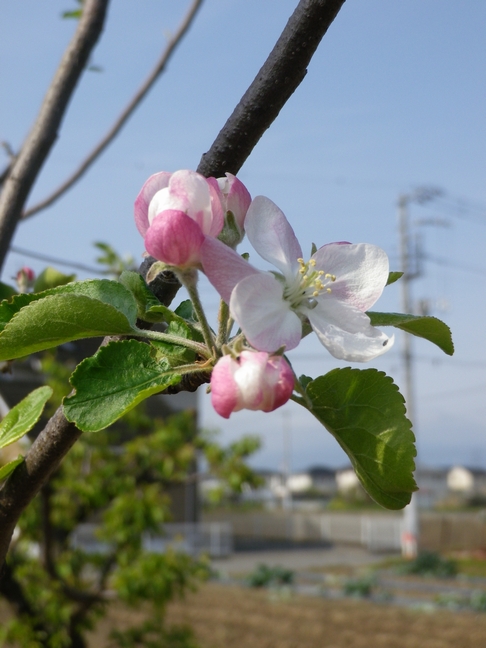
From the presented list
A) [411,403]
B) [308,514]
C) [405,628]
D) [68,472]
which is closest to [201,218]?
[68,472]

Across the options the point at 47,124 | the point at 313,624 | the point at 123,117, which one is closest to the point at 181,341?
the point at 47,124

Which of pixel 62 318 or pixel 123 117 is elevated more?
pixel 123 117

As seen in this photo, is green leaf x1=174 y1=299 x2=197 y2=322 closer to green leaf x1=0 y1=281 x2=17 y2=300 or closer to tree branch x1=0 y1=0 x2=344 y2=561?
tree branch x1=0 y1=0 x2=344 y2=561

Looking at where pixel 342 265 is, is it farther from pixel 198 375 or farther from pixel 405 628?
pixel 405 628

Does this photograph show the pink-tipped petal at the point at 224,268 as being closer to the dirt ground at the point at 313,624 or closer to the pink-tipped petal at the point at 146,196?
the pink-tipped petal at the point at 146,196

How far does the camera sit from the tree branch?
2.38 ft

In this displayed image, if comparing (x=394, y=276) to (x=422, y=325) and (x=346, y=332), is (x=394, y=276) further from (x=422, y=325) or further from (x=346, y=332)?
(x=346, y=332)

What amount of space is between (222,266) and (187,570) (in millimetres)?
4556

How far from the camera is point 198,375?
674 mm

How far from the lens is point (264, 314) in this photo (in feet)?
1.82

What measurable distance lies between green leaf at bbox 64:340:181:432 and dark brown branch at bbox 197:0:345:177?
0.25 m

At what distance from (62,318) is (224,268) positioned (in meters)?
0.16

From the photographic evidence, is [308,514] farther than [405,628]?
Yes

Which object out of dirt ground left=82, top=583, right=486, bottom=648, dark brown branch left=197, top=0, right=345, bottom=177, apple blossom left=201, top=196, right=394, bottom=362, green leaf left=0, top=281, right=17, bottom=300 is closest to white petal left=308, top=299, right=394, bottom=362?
apple blossom left=201, top=196, right=394, bottom=362
